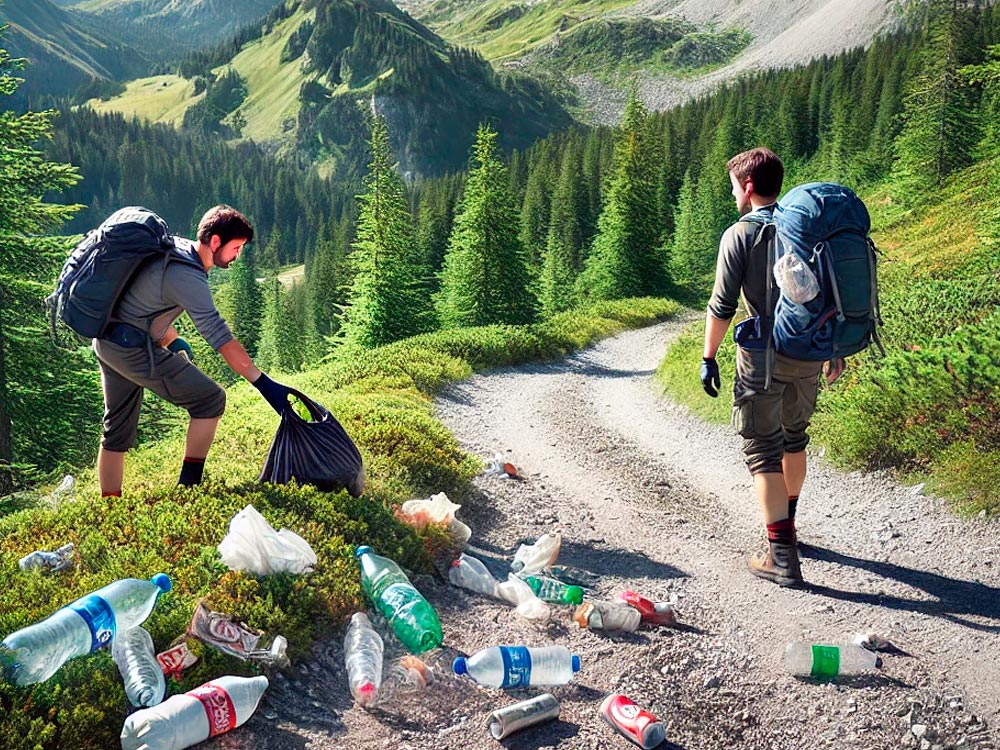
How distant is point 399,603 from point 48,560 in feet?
7.30

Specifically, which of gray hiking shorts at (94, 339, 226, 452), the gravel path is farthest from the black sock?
the gravel path

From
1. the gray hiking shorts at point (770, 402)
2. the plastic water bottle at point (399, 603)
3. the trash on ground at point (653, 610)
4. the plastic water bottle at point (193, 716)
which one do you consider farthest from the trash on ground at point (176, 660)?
the gray hiking shorts at point (770, 402)

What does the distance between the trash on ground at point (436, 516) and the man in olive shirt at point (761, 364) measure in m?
2.32

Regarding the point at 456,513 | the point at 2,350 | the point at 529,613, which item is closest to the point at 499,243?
the point at 2,350

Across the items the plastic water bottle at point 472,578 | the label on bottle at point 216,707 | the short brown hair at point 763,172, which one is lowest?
the plastic water bottle at point 472,578

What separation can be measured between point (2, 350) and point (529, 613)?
13.7 m

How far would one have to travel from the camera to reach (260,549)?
4.98 m

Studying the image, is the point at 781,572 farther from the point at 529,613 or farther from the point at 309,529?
the point at 309,529

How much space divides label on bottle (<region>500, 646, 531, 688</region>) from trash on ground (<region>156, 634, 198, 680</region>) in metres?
1.66

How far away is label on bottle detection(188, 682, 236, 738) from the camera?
12.0ft

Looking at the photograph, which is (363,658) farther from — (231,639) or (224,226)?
(224,226)

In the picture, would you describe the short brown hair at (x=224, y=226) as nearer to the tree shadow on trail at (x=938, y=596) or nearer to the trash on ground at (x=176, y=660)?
the trash on ground at (x=176, y=660)

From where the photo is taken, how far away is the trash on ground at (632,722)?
3.96m

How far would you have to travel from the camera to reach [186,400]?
5816 millimetres
